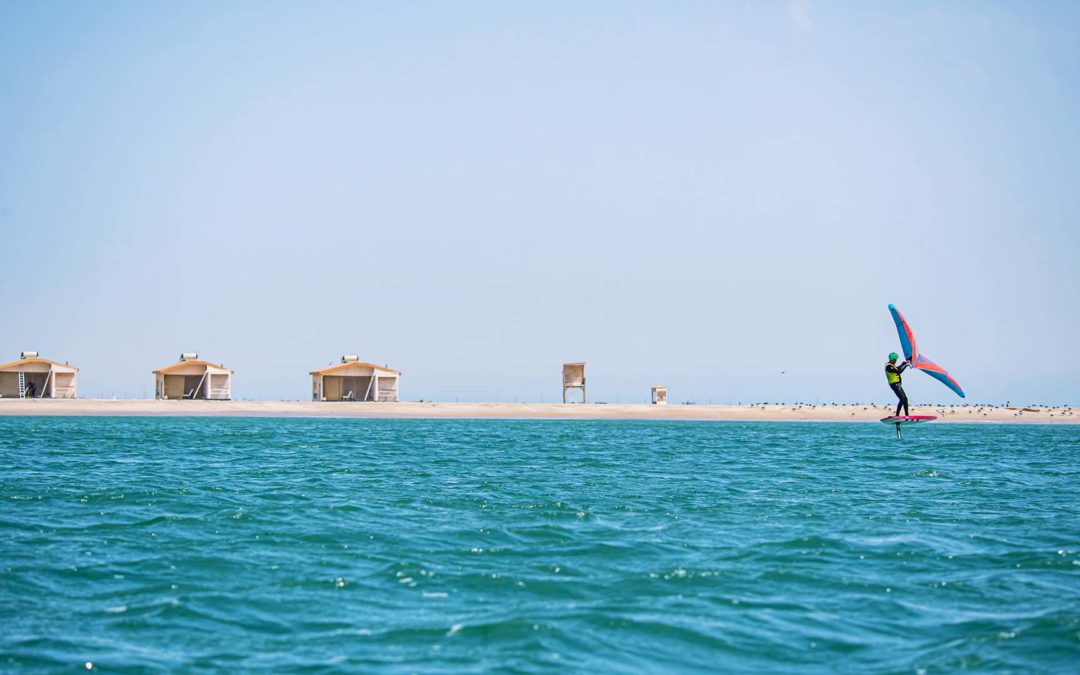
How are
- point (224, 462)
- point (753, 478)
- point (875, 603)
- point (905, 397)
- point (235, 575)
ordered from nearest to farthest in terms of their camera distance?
1. point (875, 603)
2. point (235, 575)
3. point (905, 397)
4. point (753, 478)
5. point (224, 462)

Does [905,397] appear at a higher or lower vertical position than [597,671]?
higher

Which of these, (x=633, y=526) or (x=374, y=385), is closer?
(x=633, y=526)

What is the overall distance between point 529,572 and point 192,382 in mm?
98064

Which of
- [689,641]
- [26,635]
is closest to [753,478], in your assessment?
[689,641]

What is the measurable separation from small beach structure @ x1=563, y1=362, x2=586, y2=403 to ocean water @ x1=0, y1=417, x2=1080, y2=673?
266 feet

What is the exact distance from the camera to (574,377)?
4631 inches

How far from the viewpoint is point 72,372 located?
105 meters

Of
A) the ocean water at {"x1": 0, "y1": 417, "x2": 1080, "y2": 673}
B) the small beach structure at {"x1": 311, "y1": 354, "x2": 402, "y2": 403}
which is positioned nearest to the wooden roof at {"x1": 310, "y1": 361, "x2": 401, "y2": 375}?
the small beach structure at {"x1": 311, "y1": 354, "x2": 402, "y2": 403}

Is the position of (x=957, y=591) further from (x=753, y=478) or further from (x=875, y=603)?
(x=753, y=478)

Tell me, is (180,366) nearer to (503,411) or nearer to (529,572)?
(503,411)

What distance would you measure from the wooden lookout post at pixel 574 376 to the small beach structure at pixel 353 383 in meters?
21.2

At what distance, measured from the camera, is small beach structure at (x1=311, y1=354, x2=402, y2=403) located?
4240 inches

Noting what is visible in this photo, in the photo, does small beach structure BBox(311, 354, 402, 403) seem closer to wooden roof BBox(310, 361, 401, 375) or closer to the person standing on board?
wooden roof BBox(310, 361, 401, 375)

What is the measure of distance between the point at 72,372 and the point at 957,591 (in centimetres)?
10575
